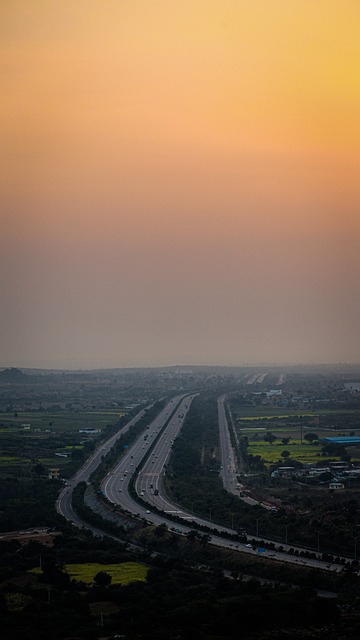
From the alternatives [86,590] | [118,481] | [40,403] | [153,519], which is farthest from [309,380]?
[86,590]

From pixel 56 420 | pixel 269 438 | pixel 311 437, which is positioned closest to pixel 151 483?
pixel 269 438

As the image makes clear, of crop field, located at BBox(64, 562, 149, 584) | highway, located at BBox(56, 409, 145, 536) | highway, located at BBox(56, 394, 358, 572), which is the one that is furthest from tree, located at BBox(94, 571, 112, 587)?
highway, located at BBox(56, 409, 145, 536)

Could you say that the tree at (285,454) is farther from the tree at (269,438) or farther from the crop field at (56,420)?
the crop field at (56,420)

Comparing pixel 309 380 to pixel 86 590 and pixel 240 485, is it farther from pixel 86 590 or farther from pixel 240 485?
pixel 86 590

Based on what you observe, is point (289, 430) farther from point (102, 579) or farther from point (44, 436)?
point (102, 579)

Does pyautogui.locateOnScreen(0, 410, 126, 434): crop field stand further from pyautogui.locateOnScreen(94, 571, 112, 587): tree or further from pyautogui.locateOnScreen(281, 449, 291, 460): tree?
pyautogui.locateOnScreen(94, 571, 112, 587): tree

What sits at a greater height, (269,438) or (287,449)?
(269,438)
